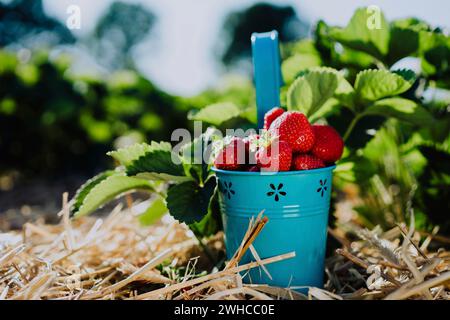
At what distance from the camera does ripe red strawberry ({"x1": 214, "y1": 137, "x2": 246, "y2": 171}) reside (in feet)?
4.11

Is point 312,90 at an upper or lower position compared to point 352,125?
upper

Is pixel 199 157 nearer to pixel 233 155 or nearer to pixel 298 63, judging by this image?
pixel 233 155

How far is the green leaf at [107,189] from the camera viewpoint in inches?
53.8

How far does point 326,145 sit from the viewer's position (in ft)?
4.23

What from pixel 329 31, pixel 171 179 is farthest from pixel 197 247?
pixel 329 31

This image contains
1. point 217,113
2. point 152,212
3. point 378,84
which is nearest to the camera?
point 378,84

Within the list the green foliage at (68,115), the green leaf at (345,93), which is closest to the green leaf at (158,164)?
the green leaf at (345,93)

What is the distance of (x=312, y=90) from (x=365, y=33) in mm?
367

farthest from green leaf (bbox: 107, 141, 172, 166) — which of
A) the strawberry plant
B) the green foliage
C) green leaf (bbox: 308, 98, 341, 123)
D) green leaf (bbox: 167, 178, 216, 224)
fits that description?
the green foliage

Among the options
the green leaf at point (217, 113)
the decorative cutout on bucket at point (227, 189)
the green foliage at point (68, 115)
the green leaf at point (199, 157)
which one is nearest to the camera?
the decorative cutout on bucket at point (227, 189)

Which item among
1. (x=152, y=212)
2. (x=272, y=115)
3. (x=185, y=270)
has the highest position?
(x=272, y=115)

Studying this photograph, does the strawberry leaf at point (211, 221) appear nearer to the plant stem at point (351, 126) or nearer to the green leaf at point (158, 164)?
the green leaf at point (158, 164)

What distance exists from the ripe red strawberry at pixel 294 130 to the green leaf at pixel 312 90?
18 centimetres

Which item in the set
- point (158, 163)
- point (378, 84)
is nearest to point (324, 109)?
point (378, 84)
